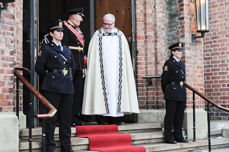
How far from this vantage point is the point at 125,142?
23.3ft

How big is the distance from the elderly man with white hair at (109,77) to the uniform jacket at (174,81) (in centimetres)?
57

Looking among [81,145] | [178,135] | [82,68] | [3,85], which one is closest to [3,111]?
[3,85]

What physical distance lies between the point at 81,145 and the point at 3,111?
133cm

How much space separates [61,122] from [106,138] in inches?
40.8

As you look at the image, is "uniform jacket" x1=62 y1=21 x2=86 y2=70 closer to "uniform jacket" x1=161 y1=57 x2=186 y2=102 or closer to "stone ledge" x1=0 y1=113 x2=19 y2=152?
"uniform jacket" x1=161 y1=57 x2=186 y2=102

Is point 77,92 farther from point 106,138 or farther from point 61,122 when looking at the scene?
point 61,122

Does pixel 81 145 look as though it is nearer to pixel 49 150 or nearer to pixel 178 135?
pixel 49 150

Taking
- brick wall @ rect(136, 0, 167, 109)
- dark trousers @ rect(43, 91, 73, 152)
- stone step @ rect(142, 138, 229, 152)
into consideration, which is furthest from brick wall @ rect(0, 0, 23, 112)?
brick wall @ rect(136, 0, 167, 109)

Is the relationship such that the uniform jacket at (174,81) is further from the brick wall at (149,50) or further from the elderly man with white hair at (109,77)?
the brick wall at (149,50)

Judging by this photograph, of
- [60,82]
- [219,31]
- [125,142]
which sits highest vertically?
[219,31]

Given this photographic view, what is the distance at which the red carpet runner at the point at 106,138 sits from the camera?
6.67m

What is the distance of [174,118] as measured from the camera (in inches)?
305

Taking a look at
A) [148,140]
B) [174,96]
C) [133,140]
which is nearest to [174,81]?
[174,96]

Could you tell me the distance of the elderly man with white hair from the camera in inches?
297
